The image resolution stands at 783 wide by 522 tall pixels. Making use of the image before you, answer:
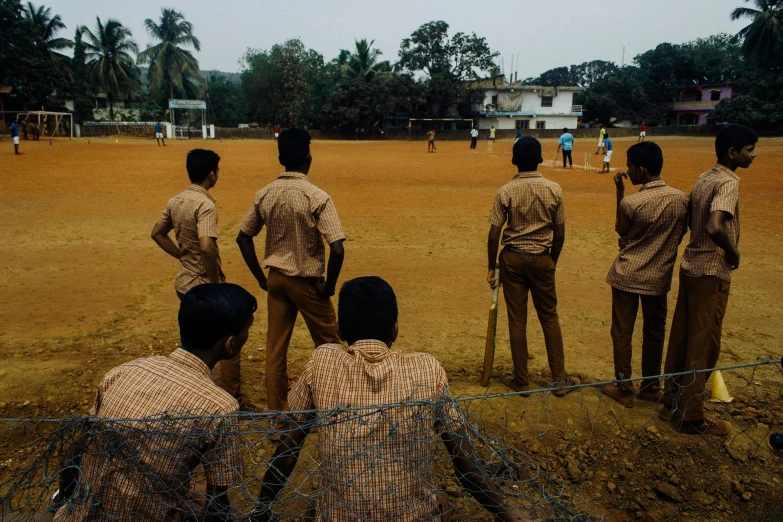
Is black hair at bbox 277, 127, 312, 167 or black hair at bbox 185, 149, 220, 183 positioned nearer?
black hair at bbox 277, 127, 312, 167

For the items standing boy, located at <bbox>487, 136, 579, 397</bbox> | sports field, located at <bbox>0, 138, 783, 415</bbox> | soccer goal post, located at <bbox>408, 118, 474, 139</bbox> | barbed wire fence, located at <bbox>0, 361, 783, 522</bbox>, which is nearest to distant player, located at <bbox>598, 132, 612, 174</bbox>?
sports field, located at <bbox>0, 138, 783, 415</bbox>

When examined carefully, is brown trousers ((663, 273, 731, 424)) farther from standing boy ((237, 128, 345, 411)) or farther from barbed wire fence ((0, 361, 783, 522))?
standing boy ((237, 128, 345, 411))

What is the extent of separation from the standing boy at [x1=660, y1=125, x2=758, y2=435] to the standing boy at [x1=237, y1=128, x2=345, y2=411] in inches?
91.8

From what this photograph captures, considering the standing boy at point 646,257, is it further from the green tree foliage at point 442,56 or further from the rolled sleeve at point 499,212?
the green tree foliage at point 442,56

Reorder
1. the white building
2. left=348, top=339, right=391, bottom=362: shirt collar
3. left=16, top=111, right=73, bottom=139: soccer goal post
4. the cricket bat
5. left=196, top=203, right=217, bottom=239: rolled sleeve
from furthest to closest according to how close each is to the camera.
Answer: the white building → left=16, top=111, right=73, bottom=139: soccer goal post → the cricket bat → left=196, top=203, right=217, bottom=239: rolled sleeve → left=348, top=339, right=391, bottom=362: shirt collar

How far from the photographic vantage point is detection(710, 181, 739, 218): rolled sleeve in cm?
351

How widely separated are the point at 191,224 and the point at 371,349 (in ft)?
7.52

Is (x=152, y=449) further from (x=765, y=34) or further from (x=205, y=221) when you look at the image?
(x=765, y=34)

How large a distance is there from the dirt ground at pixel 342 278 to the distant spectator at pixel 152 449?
251 cm

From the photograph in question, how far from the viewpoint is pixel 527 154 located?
13.5 feet

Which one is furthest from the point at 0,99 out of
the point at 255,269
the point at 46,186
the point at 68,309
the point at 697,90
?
the point at 697,90

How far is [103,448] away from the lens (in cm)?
187

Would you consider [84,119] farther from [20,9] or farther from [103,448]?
[103,448]

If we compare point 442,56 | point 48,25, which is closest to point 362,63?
point 442,56
